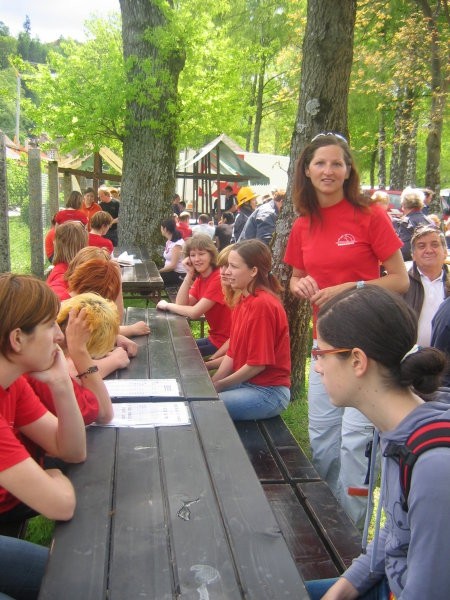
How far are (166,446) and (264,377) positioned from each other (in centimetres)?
142

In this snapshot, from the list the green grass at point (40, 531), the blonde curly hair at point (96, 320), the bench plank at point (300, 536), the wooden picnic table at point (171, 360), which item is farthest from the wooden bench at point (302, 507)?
the green grass at point (40, 531)

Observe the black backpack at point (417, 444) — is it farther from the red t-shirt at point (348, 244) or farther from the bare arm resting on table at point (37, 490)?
the red t-shirt at point (348, 244)

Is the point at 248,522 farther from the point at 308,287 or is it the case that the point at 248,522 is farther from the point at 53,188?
the point at 53,188

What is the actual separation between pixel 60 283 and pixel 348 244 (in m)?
2.17

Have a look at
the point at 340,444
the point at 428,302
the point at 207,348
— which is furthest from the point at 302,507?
the point at 207,348

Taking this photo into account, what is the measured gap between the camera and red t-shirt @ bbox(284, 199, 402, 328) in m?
3.03

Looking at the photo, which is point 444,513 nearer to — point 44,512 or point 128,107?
point 44,512

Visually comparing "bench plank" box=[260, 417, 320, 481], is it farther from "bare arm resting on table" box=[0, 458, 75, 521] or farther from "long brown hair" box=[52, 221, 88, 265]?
"long brown hair" box=[52, 221, 88, 265]

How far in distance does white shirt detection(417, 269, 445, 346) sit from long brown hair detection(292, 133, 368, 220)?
4.50 feet

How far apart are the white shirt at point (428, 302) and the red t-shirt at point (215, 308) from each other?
1519 mm

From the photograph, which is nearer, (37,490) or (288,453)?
(37,490)

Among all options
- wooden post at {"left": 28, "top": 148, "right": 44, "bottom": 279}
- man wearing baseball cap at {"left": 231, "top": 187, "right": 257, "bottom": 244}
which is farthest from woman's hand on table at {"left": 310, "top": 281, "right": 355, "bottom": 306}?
man wearing baseball cap at {"left": 231, "top": 187, "right": 257, "bottom": 244}

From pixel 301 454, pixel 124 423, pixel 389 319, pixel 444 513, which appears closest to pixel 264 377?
pixel 301 454

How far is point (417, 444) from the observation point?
1342 mm
